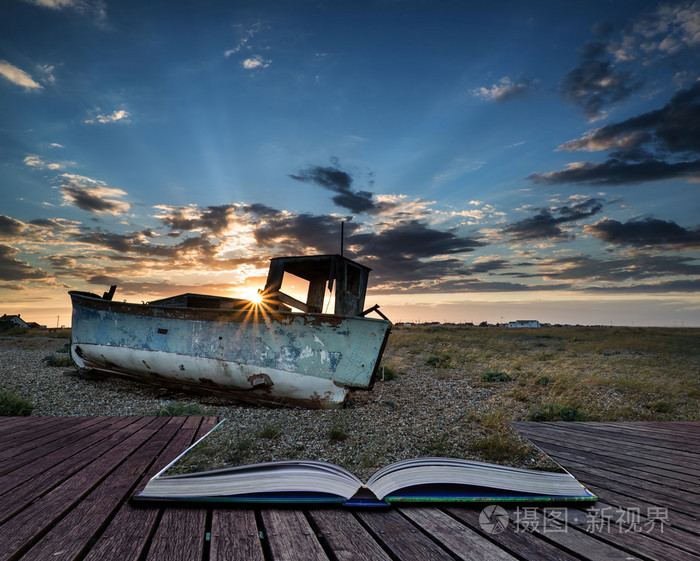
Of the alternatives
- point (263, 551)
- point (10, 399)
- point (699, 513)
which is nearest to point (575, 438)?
point (699, 513)

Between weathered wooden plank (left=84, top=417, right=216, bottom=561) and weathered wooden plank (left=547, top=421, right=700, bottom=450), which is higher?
weathered wooden plank (left=547, top=421, right=700, bottom=450)

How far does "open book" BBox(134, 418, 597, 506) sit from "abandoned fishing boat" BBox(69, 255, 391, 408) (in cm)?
475

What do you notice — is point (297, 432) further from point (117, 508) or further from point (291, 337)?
point (117, 508)

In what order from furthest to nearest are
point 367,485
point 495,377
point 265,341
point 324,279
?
1. point 495,377
2. point 324,279
3. point 265,341
4. point 367,485

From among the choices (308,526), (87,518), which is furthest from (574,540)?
(87,518)

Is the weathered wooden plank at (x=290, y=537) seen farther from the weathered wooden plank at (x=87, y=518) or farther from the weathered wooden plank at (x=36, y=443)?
the weathered wooden plank at (x=36, y=443)

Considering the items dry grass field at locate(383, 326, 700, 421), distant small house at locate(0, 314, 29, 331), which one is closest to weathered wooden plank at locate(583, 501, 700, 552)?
dry grass field at locate(383, 326, 700, 421)

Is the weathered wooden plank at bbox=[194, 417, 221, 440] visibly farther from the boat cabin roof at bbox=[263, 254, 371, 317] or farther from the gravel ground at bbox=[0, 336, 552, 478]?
the boat cabin roof at bbox=[263, 254, 371, 317]

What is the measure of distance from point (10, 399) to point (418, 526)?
774cm

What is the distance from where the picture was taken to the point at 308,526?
5.21 feet

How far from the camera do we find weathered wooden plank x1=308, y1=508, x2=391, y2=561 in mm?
1396

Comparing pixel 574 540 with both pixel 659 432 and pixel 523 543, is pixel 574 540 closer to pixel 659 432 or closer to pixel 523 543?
pixel 523 543

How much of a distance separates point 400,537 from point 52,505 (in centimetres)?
166

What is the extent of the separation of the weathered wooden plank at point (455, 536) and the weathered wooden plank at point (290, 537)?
473 mm
